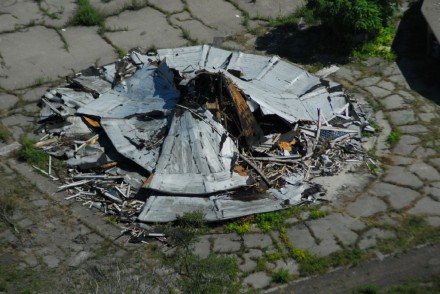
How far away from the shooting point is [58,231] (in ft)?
29.9

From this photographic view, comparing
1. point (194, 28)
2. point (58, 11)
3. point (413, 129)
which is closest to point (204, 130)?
point (413, 129)

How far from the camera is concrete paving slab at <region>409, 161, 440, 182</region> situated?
9883mm

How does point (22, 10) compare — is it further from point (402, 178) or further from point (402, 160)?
point (402, 178)

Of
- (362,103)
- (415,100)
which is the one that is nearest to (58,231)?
(362,103)

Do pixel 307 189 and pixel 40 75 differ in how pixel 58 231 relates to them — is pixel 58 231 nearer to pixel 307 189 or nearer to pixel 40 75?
pixel 307 189

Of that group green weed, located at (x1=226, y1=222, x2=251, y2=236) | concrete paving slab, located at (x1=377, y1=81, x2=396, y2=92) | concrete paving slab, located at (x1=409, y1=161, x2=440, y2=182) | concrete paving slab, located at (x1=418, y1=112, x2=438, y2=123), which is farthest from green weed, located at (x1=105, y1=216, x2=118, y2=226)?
concrete paving slab, located at (x1=377, y1=81, x2=396, y2=92)

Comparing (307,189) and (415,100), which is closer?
(307,189)

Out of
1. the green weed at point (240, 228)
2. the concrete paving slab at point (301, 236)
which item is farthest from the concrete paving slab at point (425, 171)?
the green weed at point (240, 228)

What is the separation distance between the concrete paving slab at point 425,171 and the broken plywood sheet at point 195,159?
2.24m

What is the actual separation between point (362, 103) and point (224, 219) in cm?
334

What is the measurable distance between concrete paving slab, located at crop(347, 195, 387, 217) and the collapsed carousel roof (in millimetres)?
564

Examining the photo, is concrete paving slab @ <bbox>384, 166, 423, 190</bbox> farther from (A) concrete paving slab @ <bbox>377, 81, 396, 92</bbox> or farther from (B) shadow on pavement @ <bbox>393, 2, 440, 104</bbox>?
(A) concrete paving slab @ <bbox>377, 81, 396, 92</bbox>

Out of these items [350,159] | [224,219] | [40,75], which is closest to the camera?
[224,219]

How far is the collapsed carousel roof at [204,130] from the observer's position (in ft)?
30.8
